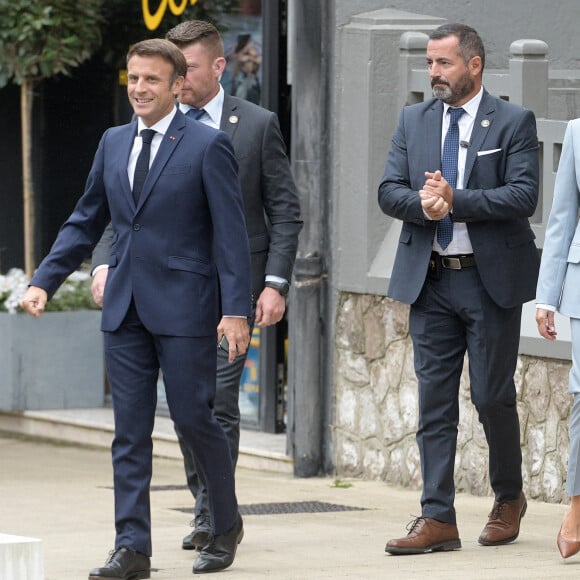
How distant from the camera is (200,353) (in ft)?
20.5

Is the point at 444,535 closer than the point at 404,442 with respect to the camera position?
Yes

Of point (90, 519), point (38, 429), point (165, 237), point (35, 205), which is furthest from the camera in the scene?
point (35, 205)

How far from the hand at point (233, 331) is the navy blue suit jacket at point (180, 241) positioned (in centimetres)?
3

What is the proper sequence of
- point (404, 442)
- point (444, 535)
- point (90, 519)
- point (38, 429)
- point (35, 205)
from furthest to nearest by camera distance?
point (35, 205), point (38, 429), point (404, 442), point (90, 519), point (444, 535)

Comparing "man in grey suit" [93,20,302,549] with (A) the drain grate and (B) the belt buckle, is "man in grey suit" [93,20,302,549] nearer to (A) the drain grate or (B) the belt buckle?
(B) the belt buckle

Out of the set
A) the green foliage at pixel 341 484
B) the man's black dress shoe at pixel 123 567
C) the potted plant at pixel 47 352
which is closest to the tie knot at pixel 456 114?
the man's black dress shoe at pixel 123 567

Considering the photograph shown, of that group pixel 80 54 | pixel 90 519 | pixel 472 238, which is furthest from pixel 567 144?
pixel 80 54

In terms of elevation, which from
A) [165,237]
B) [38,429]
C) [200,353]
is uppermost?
[165,237]

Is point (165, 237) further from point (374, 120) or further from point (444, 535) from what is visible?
point (374, 120)

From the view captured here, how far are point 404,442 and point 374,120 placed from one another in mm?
1685

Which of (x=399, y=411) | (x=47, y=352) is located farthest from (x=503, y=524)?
(x=47, y=352)

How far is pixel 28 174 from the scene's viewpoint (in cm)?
1240

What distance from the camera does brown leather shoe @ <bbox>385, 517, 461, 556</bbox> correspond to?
677 centimetres

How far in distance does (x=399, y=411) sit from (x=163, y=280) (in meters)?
3.35
